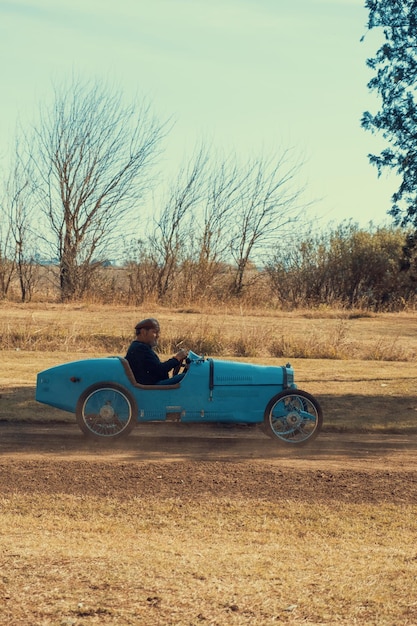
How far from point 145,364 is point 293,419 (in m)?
1.79

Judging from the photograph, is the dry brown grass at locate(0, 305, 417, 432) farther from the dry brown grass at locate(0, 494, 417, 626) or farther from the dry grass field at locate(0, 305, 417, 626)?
the dry brown grass at locate(0, 494, 417, 626)

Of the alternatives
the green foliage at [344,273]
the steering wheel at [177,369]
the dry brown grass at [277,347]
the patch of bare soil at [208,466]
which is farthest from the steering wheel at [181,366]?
the green foliage at [344,273]

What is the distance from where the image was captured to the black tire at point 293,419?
34.4 ft

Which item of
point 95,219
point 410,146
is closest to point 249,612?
point 410,146

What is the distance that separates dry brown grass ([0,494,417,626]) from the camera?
5684 millimetres

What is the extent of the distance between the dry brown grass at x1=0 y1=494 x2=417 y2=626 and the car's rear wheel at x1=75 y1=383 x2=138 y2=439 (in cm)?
217

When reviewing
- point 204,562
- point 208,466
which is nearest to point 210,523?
point 204,562

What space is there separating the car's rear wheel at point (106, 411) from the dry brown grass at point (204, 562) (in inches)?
85.6

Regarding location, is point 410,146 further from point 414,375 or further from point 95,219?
point 95,219

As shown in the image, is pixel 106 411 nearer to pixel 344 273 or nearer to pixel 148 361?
pixel 148 361

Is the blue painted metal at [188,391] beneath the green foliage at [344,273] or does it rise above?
beneath

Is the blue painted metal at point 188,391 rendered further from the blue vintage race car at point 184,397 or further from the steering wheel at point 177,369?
the steering wheel at point 177,369

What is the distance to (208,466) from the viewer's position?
9438mm

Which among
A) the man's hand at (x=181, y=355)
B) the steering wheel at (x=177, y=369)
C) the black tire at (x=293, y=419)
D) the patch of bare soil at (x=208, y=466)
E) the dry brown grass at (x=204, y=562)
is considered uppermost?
the man's hand at (x=181, y=355)
